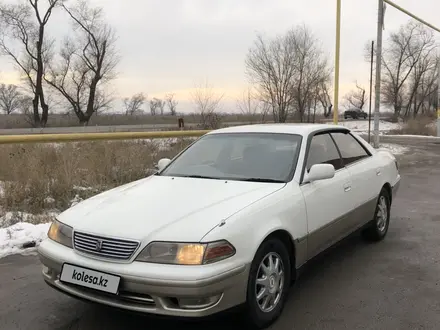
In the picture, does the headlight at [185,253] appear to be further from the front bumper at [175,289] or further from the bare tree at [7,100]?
the bare tree at [7,100]

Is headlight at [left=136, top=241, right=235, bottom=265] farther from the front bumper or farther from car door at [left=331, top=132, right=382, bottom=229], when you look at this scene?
car door at [left=331, top=132, right=382, bottom=229]

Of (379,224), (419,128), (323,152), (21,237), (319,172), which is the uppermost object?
(419,128)

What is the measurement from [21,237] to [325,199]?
12.2ft

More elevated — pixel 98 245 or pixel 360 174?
pixel 360 174

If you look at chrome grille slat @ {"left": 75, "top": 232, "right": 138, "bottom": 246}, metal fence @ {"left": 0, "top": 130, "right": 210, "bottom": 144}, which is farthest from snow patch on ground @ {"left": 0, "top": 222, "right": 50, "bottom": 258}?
chrome grille slat @ {"left": 75, "top": 232, "right": 138, "bottom": 246}

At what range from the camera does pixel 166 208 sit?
3.33 meters

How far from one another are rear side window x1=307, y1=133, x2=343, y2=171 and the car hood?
2.17ft

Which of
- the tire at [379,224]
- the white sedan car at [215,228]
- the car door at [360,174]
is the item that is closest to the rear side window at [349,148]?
the car door at [360,174]

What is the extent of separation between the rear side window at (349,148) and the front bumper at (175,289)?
2338mm

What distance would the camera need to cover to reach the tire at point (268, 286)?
10.2 feet

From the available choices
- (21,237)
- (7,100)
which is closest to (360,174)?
(21,237)

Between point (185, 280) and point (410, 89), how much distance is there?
65.6 metres

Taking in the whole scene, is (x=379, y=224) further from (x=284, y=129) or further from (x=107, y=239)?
(x=107, y=239)

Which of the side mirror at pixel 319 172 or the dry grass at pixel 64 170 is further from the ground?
the side mirror at pixel 319 172
